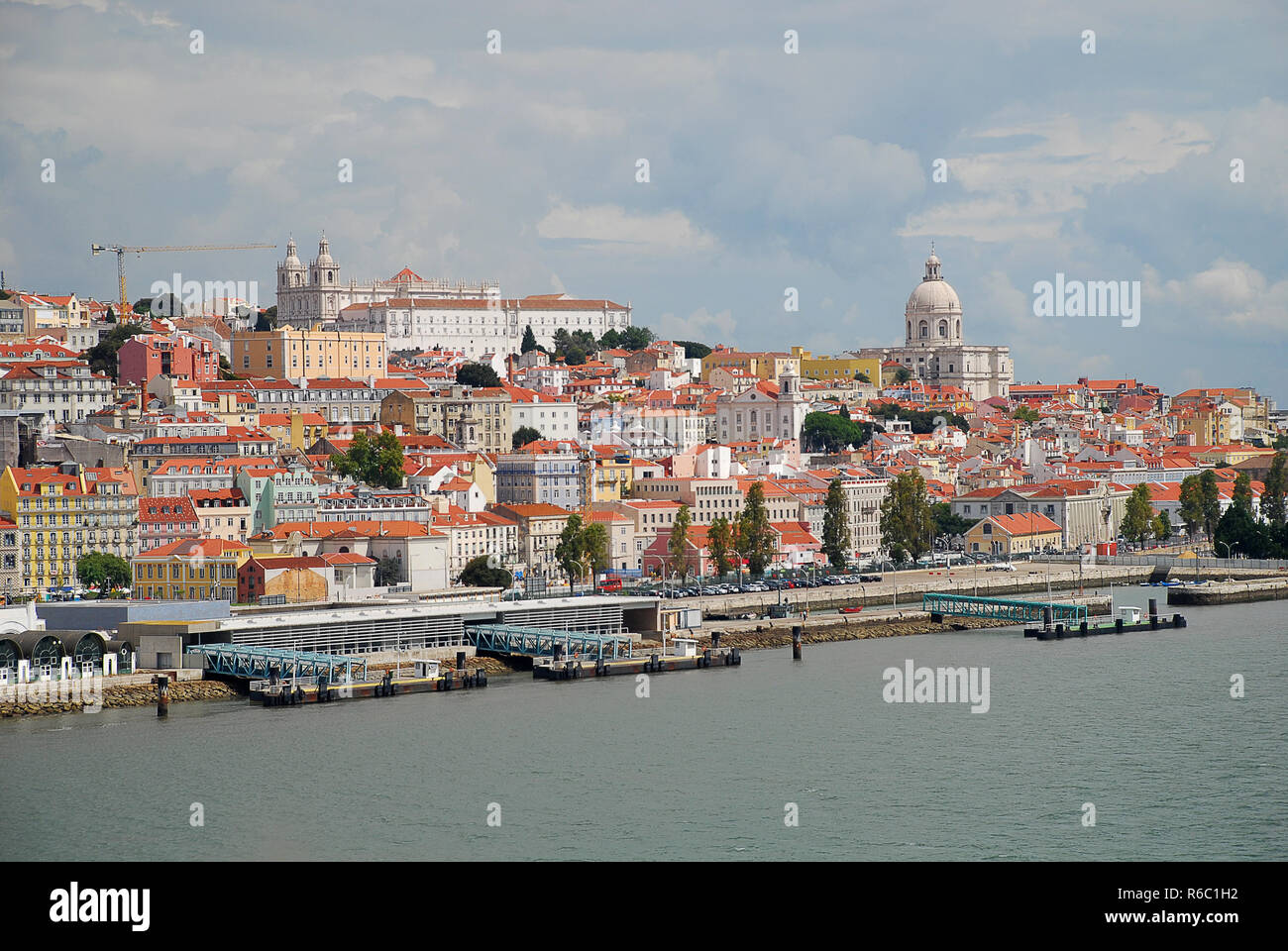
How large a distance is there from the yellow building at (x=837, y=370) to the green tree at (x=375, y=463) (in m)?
25.5

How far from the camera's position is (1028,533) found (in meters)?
32.7

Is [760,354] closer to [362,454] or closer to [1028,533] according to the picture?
[1028,533]

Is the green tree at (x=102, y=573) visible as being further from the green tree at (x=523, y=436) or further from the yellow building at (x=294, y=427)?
the green tree at (x=523, y=436)

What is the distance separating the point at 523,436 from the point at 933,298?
2682 cm

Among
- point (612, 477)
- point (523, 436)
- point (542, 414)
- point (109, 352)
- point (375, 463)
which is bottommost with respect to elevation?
point (612, 477)

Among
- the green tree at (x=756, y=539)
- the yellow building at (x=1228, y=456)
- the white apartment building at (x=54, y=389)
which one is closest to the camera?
the green tree at (x=756, y=539)

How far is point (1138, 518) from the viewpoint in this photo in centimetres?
3222

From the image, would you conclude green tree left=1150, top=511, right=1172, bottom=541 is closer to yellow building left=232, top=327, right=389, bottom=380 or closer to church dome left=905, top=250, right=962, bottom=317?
yellow building left=232, top=327, right=389, bottom=380

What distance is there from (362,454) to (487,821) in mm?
17270

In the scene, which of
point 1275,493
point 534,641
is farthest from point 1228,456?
point 534,641

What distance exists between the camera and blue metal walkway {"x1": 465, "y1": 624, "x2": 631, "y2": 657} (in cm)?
1816

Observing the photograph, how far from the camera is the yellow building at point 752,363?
1906 inches

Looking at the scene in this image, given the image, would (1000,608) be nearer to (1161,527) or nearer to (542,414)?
(1161,527)

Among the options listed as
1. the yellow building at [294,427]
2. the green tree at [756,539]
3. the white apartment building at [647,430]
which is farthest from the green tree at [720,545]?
the white apartment building at [647,430]
